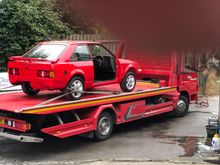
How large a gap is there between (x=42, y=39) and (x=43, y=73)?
4.69 m

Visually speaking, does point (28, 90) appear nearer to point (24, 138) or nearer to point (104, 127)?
point (24, 138)

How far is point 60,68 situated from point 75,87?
50 centimetres

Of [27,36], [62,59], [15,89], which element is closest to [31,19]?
[27,36]

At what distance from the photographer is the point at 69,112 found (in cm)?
711

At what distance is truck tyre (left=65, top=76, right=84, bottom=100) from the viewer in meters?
6.82

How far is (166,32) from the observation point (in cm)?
36

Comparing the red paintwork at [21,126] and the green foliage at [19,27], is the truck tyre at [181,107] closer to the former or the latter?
the green foliage at [19,27]

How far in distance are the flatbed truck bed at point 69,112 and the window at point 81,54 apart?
2.15 ft

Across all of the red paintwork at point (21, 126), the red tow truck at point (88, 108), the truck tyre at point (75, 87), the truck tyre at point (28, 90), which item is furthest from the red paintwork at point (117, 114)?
the truck tyre at point (28, 90)

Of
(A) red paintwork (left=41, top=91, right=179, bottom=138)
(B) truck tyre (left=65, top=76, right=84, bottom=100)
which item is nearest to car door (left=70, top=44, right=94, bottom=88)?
(B) truck tyre (left=65, top=76, right=84, bottom=100)

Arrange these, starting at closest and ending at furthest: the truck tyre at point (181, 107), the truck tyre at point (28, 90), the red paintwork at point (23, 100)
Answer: the red paintwork at point (23, 100) < the truck tyre at point (28, 90) < the truck tyre at point (181, 107)

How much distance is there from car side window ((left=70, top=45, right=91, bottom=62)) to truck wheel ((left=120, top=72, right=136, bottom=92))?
127 cm

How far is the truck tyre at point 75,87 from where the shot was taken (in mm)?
6823

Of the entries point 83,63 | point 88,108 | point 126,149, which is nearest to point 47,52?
point 83,63
